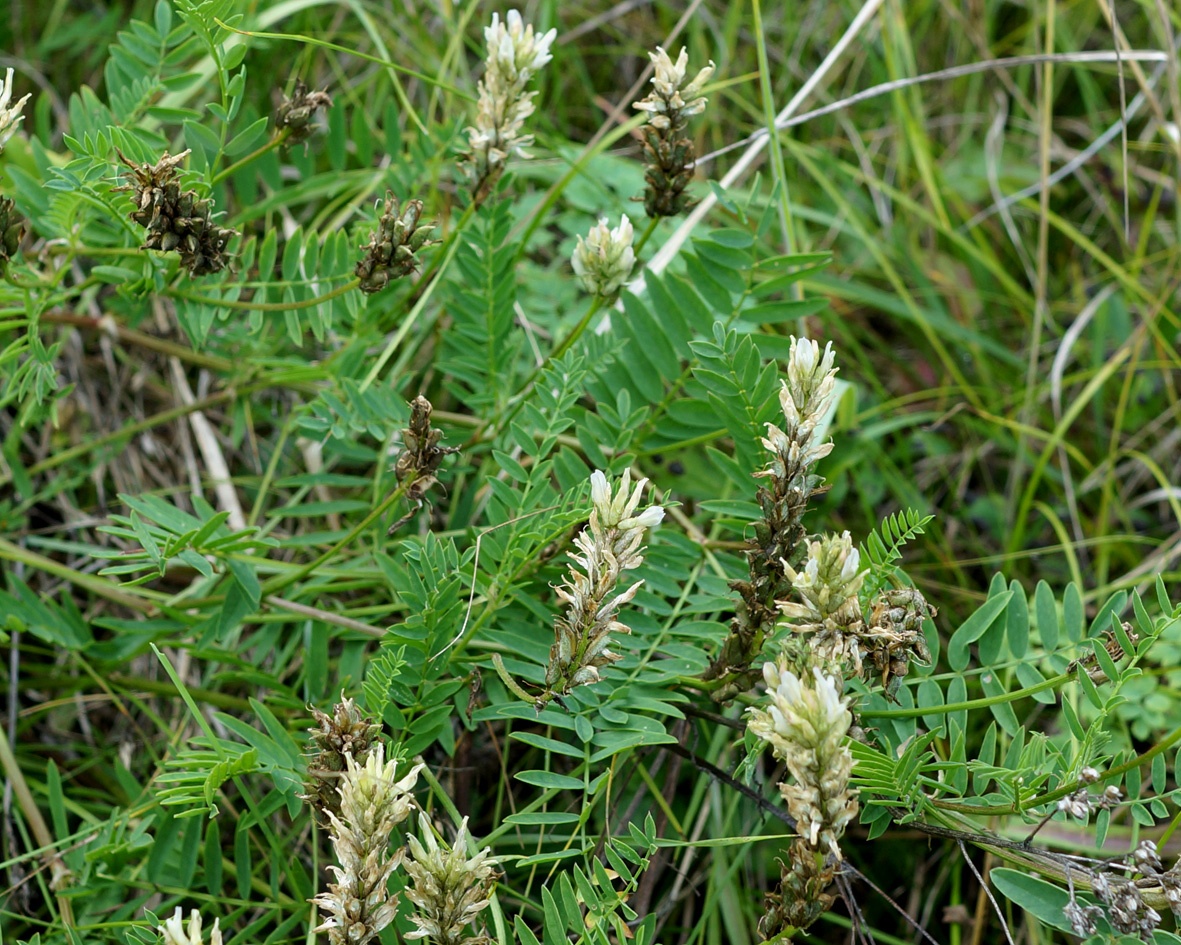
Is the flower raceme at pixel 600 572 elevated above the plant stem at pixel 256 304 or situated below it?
below

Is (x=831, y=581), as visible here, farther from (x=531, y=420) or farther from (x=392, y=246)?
(x=392, y=246)

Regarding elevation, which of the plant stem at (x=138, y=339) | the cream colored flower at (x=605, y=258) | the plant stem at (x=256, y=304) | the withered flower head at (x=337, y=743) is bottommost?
the withered flower head at (x=337, y=743)

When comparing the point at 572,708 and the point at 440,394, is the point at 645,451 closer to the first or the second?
the point at 572,708

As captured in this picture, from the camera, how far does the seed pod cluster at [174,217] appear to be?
1116mm

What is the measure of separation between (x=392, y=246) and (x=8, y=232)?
0.46m

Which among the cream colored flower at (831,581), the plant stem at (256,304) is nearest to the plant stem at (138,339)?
the plant stem at (256,304)

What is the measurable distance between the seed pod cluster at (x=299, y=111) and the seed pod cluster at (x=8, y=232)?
1.13 ft

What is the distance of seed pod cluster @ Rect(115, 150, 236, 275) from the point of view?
1.12 metres

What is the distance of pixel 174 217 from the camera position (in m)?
1.16

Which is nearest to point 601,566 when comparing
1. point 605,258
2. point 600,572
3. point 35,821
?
point 600,572

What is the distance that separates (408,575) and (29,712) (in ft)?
2.51

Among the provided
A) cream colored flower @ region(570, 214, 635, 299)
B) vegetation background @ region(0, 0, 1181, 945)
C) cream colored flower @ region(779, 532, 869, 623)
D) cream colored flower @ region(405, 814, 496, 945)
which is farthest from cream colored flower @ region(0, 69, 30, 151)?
cream colored flower @ region(779, 532, 869, 623)

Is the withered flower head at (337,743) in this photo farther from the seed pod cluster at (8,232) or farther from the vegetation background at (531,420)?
the seed pod cluster at (8,232)

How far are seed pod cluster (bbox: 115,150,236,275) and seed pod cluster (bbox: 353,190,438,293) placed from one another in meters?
0.17
